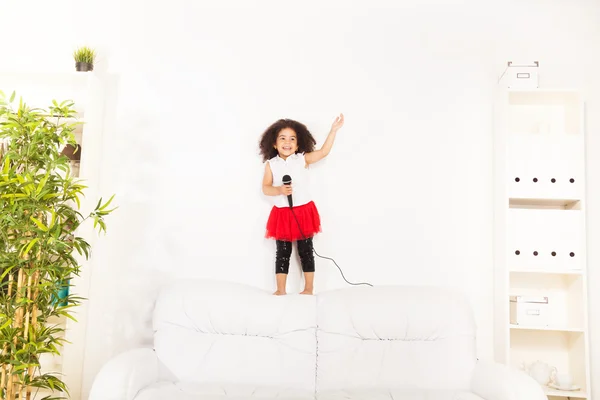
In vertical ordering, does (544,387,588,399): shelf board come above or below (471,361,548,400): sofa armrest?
below

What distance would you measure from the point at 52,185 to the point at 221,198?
0.94m

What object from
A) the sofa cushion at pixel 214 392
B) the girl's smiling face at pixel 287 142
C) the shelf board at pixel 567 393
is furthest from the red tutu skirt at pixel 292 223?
the shelf board at pixel 567 393

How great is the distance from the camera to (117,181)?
9.79ft

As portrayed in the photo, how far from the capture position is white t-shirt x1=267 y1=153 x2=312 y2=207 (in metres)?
2.84

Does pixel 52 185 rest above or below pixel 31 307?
above

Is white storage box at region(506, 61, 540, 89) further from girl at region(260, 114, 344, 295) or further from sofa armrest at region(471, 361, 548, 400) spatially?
sofa armrest at region(471, 361, 548, 400)

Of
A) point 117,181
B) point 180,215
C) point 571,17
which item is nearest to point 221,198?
point 180,215

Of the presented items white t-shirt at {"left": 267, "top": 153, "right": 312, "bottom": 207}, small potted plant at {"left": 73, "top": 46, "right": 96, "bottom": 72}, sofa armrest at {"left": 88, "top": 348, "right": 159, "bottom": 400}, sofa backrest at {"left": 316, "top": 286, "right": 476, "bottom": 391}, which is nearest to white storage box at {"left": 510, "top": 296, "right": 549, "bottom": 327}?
sofa backrest at {"left": 316, "top": 286, "right": 476, "bottom": 391}

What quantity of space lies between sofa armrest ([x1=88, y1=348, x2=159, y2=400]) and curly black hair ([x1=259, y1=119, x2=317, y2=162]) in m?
1.29

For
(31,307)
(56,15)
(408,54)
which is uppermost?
(56,15)

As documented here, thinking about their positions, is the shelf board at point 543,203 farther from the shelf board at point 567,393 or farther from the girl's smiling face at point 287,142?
the girl's smiling face at point 287,142

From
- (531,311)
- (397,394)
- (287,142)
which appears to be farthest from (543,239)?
(287,142)

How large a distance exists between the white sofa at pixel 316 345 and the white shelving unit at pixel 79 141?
1.86 feet

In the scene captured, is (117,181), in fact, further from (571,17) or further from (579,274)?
(571,17)
